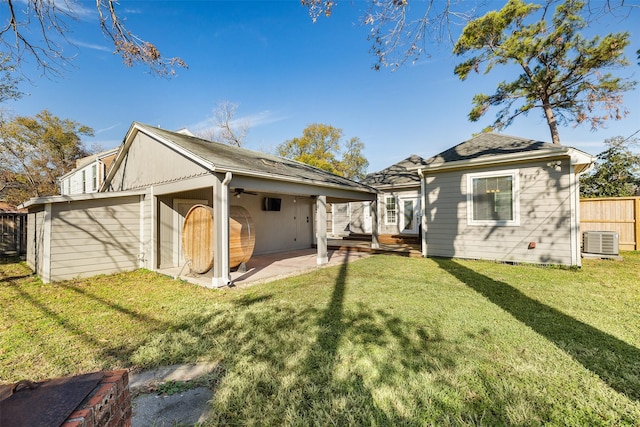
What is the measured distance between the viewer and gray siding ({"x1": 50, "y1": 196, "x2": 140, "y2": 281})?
20.8 feet

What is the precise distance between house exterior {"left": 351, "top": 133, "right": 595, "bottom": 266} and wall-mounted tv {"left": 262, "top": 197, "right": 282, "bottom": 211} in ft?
17.7

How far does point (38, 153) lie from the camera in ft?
69.6

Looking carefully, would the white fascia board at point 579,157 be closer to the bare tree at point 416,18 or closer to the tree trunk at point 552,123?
the bare tree at point 416,18

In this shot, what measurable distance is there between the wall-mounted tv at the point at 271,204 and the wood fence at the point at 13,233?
9.36 metres

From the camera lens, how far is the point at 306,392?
2.25m

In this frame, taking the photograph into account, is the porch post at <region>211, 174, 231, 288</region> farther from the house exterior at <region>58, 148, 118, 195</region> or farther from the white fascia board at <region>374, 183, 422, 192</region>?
the house exterior at <region>58, 148, 118, 195</region>

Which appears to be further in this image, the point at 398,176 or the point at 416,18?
the point at 398,176

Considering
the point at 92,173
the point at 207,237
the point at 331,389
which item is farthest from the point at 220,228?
the point at 92,173

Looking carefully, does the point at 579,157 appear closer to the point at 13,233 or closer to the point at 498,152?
the point at 498,152

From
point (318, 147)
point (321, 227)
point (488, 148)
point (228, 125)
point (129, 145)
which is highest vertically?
point (228, 125)

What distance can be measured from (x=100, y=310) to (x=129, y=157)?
6418 mm

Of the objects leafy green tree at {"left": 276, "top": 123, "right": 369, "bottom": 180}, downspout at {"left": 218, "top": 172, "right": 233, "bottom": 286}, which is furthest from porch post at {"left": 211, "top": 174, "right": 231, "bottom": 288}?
leafy green tree at {"left": 276, "top": 123, "right": 369, "bottom": 180}

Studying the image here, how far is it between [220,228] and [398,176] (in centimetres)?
987

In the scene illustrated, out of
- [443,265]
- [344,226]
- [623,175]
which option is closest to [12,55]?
[443,265]
